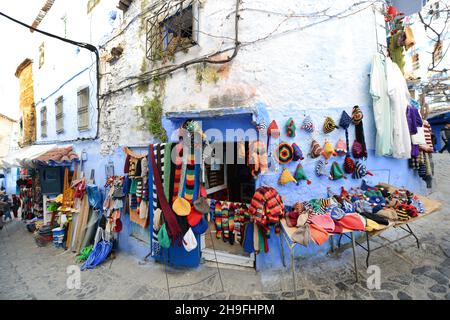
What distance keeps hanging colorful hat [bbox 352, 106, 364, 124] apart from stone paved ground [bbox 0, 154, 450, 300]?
111 inches

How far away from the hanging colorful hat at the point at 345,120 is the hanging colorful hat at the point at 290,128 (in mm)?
1081

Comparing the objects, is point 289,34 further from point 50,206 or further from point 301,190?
point 50,206

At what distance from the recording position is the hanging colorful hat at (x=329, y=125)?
14.2 feet

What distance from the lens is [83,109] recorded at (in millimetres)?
8047

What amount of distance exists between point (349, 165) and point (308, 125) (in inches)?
51.0

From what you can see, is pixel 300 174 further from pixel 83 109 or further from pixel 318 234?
pixel 83 109

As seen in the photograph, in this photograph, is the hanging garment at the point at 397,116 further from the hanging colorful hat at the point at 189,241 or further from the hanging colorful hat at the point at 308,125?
the hanging colorful hat at the point at 189,241

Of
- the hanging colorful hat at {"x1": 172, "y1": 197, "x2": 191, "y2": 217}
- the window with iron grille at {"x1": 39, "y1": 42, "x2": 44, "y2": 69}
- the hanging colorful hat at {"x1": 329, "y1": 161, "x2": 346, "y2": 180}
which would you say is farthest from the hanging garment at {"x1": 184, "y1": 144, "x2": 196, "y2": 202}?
the window with iron grille at {"x1": 39, "y1": 42, "x2": 44, "y2": 69}

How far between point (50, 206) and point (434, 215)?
1292 centimetres

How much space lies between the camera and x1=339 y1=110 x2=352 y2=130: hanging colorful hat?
174 inches

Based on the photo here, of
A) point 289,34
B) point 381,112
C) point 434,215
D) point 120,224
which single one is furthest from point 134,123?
point 434,215

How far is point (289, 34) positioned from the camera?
4.32m

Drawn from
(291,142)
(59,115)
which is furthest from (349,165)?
(59,115)
